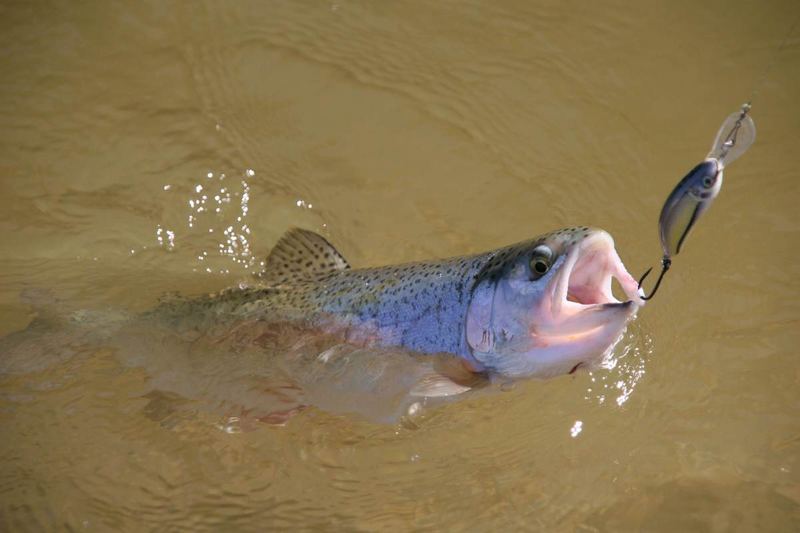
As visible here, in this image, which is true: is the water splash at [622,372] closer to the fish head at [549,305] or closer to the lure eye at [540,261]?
the fish head at [549,305]

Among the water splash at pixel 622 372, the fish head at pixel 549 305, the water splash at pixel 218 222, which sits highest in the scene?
the fish head at pixel 549 305

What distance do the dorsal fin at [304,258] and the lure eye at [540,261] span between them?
4.71ft

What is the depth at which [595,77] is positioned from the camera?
628 cm

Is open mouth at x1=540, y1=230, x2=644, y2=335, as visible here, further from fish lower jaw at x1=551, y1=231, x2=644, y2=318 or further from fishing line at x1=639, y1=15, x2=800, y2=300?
fishing line at x1=639, y1=15, x2=800, y2=300

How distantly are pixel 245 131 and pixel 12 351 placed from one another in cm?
236

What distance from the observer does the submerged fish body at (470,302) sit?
3467mm

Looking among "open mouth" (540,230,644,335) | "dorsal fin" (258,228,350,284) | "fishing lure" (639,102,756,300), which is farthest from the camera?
"dorsal fin" (258,228,350,284)

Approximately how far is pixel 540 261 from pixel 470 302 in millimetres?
457

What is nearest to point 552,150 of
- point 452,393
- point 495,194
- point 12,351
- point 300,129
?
point 495,194

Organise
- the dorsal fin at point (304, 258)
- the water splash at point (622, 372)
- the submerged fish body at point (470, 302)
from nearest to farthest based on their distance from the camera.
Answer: the submerged fish body at point (470, 302) → the dorsal fin at point (304, 258) → the water splash at point (622, 372)

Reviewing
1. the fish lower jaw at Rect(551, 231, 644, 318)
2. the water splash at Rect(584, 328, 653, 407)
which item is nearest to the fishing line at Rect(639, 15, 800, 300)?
the fish lower jaw at Rect(551, 231, 644, 318)

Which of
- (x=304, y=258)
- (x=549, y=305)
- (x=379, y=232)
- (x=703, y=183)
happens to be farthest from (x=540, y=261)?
(x=379, y=232)

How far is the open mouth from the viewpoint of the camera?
3.36m

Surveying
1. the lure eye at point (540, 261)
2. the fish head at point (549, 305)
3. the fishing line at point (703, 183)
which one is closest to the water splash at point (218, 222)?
the fish head at point (549, 305)
